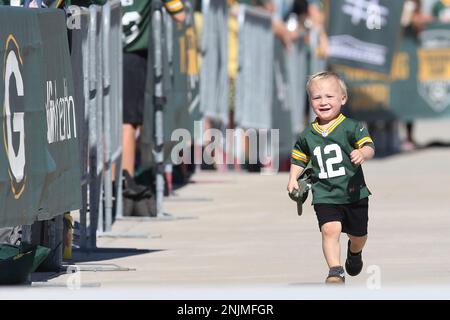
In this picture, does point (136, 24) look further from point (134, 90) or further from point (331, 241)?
point (331, 241)

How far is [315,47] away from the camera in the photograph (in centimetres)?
2272

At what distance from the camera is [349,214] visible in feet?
32.0

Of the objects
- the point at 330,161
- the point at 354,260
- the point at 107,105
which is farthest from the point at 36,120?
the point at 107,105

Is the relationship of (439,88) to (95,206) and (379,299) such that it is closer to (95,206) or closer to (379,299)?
(95,206)

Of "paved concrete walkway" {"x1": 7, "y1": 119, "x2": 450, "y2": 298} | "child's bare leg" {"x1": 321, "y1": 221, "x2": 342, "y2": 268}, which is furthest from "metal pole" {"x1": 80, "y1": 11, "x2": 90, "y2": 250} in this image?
"child's bare leg" {"x1": 321, "y1": 221, "x2": 342, "y2": 268}

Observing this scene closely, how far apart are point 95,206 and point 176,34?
3675 mm

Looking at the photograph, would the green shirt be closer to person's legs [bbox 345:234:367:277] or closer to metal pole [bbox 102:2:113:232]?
metal pole [bbox 102:2:113:232]

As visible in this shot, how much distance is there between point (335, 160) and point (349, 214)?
12.2 inches

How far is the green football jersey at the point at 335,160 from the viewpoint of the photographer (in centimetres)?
965

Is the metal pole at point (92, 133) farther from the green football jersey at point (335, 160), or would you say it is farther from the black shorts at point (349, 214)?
the black shorts at point (349, 214)

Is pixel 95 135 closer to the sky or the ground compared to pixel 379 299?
closer to the sky

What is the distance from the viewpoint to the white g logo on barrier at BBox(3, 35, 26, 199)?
902 cm

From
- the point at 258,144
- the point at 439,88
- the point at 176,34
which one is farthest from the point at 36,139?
the point at 439,88

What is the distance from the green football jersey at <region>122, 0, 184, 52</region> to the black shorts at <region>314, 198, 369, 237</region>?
4.30 m
